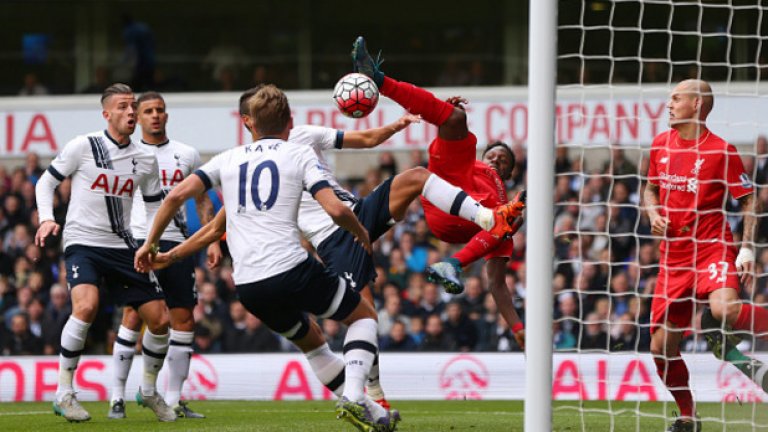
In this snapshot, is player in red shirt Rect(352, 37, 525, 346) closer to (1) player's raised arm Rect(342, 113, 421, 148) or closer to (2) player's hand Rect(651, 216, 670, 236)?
(1) player's raised arm Rect(342, 113, 421, 148)

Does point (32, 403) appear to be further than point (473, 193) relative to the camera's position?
Yes

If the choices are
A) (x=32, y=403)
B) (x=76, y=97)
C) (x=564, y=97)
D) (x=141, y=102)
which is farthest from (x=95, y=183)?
(x=76, y=97)

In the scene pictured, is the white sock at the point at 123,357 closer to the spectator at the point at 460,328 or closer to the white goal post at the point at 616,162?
the white goal post at the point at 616,162

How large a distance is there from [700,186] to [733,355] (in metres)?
1.10

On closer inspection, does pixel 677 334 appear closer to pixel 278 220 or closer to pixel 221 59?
pixel 278 220

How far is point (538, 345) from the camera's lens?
21.0 feet

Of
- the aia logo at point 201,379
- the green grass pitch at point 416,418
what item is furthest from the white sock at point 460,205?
the aia logo at point 201,379

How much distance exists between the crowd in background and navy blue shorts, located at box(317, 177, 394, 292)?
5.64m

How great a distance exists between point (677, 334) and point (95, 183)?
4474 mm

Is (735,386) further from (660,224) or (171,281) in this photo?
(171,281)

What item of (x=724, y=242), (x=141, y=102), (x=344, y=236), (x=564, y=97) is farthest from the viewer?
(x=564, y=97)

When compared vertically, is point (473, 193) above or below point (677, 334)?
above

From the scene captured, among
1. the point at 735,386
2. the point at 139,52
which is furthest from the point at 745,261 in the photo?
the point at 139,52

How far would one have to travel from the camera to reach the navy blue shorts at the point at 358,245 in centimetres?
870
